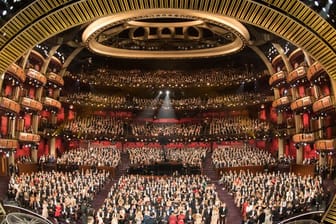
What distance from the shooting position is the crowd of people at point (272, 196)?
1802 centimetres

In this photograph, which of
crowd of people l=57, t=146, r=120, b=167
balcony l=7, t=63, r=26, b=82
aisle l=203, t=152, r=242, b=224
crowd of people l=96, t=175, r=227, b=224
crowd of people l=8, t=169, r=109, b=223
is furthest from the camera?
crowd of people l=57, t=146, r=120, b=167

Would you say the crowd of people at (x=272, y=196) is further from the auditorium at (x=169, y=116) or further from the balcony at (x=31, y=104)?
the balcony at (x=31, y=104)

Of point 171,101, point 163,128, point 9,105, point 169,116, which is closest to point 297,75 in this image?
point 163,128

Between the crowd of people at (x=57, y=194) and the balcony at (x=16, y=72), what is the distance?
8.50 m

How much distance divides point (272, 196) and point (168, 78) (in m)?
28.8

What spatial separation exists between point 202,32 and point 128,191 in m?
25.4

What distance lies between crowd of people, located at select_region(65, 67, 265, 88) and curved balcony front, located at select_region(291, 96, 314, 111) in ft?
30.3

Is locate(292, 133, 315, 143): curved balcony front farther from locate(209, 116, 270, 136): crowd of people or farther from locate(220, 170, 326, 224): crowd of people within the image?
locate(220, 170, 326, 224): crowd of people

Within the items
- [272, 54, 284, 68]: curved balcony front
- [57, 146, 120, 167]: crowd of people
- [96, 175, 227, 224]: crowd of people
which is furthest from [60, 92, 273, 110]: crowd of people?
[96, 175, 227, 224]: crowd of people

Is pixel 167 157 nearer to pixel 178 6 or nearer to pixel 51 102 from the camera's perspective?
pixel 51 102

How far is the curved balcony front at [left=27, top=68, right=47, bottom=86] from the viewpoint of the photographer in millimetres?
34938

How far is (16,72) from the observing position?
3091 centimetres

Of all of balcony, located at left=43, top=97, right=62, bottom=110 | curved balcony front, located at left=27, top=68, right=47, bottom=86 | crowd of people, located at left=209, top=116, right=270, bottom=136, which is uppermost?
curved balcony front, located at left=27, top=68, right=47, bottom=86

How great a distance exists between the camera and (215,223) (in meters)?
17.9
